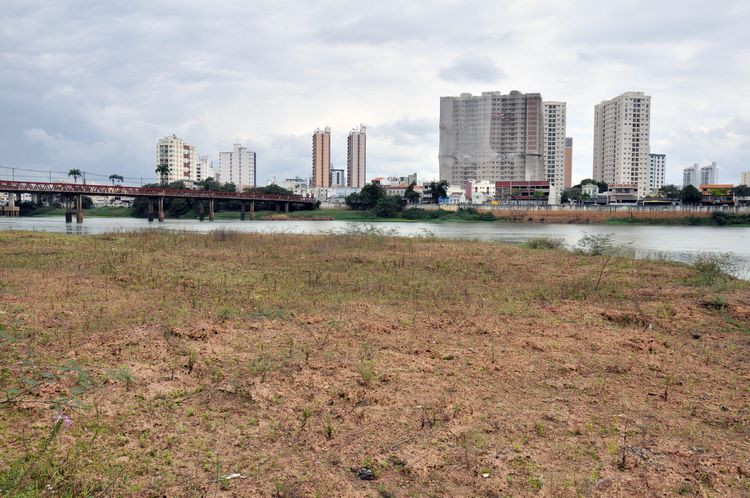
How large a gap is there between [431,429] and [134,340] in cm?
438

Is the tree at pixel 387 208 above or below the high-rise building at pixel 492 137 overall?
below

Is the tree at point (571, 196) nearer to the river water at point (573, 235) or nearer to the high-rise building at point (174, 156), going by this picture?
the river water at point (573, 235)

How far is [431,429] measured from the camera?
16.4ft

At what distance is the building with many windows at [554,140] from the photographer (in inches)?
6924

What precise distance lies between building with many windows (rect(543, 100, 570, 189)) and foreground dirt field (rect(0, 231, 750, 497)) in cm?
17393

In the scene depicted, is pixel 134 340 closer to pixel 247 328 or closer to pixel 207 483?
pixel 247 328

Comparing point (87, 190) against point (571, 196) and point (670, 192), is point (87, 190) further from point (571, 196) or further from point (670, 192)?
point (670, 192)

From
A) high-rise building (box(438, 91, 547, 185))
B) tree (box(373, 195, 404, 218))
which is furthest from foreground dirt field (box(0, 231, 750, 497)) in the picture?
high-rise building (box(438, 91, 547, 185))

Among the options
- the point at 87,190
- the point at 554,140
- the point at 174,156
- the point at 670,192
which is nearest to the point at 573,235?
the point at 87,190

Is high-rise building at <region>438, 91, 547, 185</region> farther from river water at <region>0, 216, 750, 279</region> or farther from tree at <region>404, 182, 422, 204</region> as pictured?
river water at <region>0, 216, 750, 279</region>

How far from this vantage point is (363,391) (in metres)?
5.79

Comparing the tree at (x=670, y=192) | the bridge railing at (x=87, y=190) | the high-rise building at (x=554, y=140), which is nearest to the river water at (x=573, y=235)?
the bridge railing at (x=87, y=190)

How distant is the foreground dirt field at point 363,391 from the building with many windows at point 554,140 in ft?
571

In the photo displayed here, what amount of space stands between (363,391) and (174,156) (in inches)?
7721
